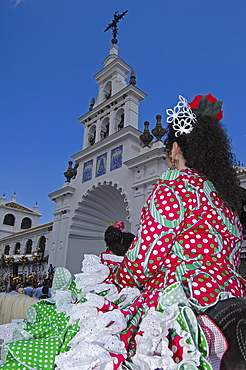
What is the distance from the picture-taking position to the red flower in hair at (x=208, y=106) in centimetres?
149

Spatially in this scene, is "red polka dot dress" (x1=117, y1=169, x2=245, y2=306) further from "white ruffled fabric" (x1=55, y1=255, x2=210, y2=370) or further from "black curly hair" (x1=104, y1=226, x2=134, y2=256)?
"black curly hair" (x1=104, y1=226, x2=134, y2=256)

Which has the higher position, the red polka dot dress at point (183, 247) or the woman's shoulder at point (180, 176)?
the woman's shoulder at point (180, 176)

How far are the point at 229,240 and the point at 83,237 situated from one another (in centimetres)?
982

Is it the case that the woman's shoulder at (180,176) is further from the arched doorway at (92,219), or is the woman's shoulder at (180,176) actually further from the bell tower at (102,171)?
the arched doorway at (92,219)

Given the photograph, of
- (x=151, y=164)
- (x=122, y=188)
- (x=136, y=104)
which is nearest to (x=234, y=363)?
(x=151, y=164)

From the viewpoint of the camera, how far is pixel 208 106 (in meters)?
1.51

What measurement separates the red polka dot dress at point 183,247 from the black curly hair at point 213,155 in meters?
0.14

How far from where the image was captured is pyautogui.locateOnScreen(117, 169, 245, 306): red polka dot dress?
3.15 ft

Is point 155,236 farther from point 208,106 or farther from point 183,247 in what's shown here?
point 208,106

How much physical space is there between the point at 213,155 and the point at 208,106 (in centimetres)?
36

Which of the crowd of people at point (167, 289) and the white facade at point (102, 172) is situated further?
the white facade at point (102, 172)

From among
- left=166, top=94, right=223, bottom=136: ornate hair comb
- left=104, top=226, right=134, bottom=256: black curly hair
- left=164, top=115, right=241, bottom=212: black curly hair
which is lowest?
left=104, top=226, right=134, bottom=256: black curly hair

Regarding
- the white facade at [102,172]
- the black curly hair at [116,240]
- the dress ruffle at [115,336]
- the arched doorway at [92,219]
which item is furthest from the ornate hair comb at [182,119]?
the arched doorway at [92,219]

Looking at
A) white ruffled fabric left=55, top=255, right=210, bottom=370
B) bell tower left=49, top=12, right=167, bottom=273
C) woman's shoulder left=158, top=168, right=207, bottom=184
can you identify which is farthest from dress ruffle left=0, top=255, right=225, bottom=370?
bell tower left=49, top=12, right=167, bottom=273
